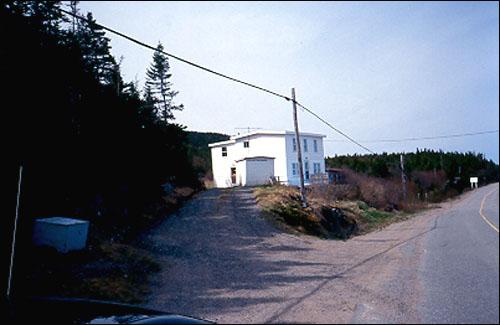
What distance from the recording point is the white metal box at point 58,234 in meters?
10.4

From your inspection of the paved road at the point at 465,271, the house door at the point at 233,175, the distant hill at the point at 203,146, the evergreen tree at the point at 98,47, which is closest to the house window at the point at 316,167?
the house door at the point at 233,175

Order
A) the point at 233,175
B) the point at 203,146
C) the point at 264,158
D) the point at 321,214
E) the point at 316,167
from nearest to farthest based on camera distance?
the point at 321,214, the point at 264,158, the point at 233,175, the point at 316,167, the point at 203,146

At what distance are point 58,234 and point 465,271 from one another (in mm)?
9157

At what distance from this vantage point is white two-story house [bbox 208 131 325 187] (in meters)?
36.7

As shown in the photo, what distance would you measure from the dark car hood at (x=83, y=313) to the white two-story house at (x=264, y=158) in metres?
31.9

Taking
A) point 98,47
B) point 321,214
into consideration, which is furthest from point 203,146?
point 321,214

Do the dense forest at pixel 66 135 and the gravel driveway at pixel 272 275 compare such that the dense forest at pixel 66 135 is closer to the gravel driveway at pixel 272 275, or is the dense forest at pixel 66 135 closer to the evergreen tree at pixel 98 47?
the gravel driveway at pixel 272 275

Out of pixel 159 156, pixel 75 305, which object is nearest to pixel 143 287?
pixel 75 305

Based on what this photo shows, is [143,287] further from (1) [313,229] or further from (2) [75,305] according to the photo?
(1) [313,229]

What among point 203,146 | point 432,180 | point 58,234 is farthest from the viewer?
point 203,146

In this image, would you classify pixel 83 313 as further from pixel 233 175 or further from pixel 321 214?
pixel 233 175

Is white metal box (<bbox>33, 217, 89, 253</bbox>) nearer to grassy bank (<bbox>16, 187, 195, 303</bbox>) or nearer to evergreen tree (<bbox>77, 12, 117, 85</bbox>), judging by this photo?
grassy bank (<bbox>16, 187, 195, 303</bbox>)

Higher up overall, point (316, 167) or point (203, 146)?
point (203, 146)

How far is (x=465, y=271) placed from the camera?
5781 mm
